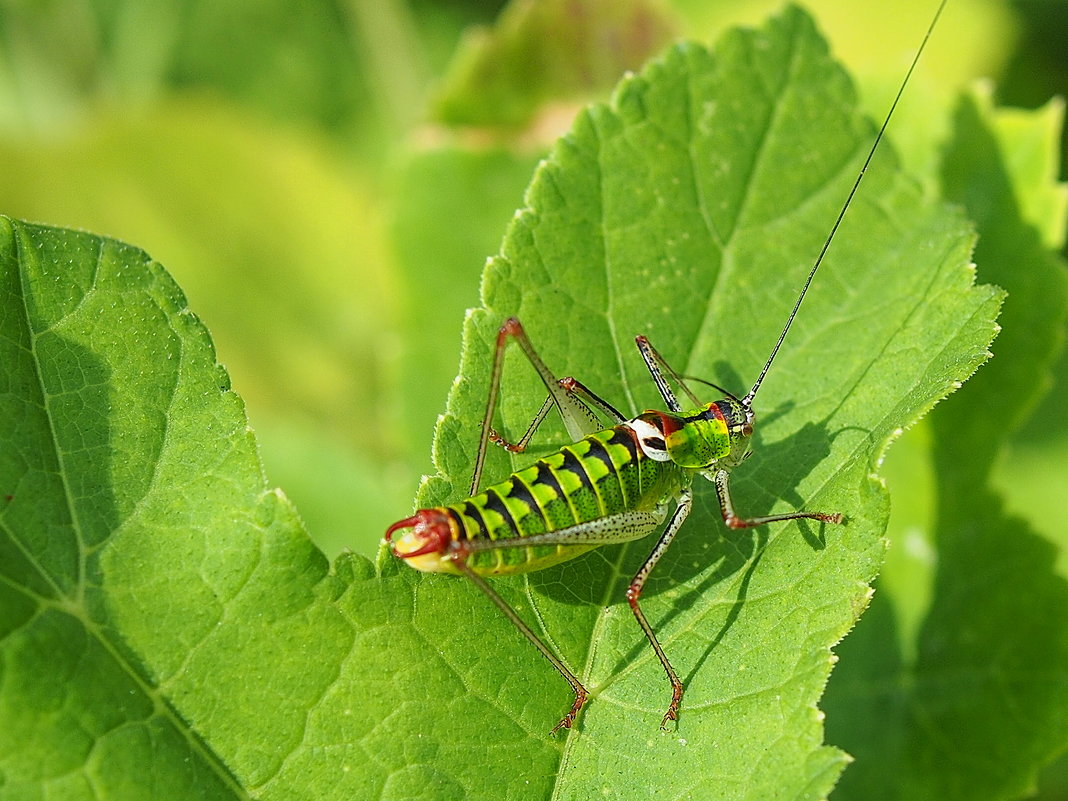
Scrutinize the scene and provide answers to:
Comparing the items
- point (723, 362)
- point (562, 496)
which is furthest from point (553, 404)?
point (723, 362)

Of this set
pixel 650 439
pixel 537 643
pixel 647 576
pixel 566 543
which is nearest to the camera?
pixel 537 643

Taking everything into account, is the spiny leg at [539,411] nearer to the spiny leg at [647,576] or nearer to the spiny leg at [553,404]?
the spiny leg at [553,404]

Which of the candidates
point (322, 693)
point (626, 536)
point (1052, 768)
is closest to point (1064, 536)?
point (1052, 768)

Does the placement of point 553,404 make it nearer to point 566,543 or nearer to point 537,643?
point 566,543

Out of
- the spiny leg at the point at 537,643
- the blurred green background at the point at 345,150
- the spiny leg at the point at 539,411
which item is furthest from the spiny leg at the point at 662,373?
the blurred green background at the point at 345,150

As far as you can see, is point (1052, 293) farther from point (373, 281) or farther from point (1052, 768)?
point (373, 281)

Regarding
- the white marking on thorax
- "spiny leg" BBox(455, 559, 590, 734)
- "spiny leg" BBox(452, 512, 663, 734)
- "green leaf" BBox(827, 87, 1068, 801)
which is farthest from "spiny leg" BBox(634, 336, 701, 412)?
"green leaf" BBox(827, 87, 1068, 801)

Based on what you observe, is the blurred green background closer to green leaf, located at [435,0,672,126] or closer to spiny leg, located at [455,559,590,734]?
green leaf, located at [435,0,672,126]

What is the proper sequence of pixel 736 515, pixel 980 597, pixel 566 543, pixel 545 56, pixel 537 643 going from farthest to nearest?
pixel 545 56 → pixel 980 597 → pixel 736 515 → pixel 566 543 → pixel 537 643
